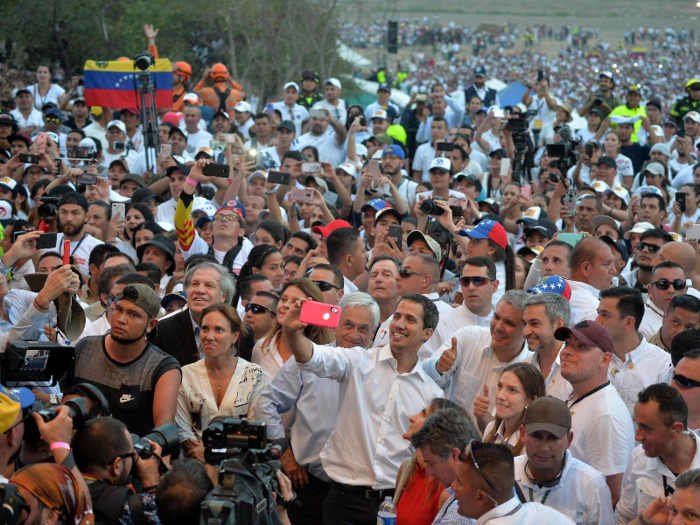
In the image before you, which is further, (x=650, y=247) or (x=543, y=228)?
(x=543, y=228)

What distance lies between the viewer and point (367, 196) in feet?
34.9

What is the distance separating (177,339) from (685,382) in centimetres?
303

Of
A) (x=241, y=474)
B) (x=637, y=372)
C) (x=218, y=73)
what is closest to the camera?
(x=241, y=474)

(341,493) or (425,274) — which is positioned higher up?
(425,274)

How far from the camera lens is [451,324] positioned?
6.16 metres

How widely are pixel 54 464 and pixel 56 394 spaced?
173 cm

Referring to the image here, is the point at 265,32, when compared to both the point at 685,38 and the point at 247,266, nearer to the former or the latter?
the point at 247,266

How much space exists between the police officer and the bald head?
926cm

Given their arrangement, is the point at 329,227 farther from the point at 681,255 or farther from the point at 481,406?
the point at 481,406

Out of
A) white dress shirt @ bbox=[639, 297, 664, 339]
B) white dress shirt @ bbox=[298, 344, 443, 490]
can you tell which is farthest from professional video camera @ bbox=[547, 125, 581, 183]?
white dress shirt @ bbox=[298, 344, 443, 490]

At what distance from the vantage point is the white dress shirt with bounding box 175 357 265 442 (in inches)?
200

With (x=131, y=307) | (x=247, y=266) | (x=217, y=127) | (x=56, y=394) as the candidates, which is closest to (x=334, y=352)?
(x=131, y=307)

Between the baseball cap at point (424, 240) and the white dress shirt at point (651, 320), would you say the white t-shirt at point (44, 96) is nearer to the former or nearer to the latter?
the baseball cap at point (424, 240)

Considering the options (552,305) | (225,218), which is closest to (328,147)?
(225,218)
